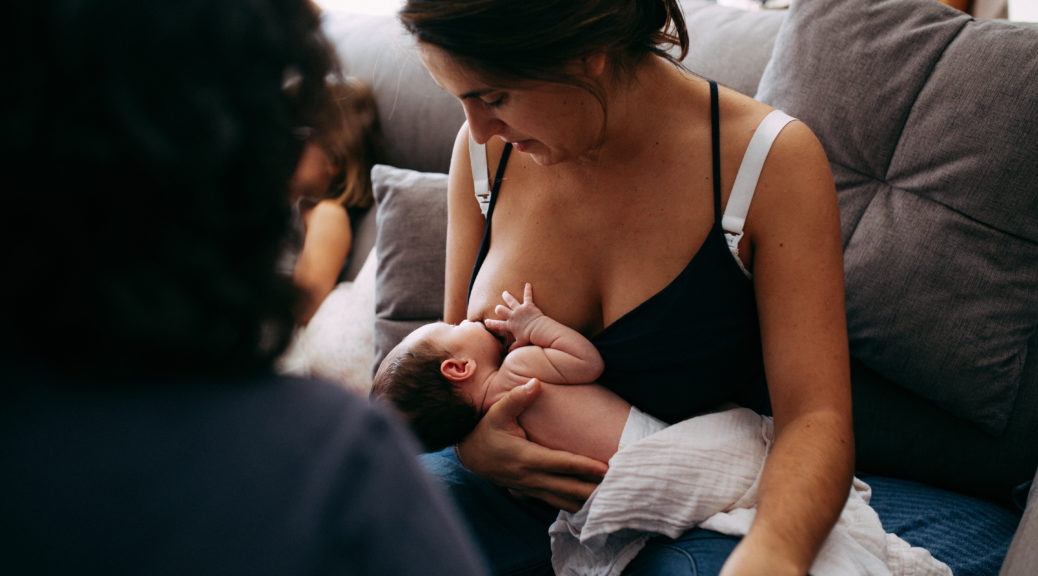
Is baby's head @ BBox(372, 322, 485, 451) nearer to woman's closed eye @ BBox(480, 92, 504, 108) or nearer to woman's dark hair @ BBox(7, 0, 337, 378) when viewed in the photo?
woman's closed eye @ BBox(480, 92, 504, 108)

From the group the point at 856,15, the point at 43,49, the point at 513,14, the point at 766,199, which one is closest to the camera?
the point at 43,49

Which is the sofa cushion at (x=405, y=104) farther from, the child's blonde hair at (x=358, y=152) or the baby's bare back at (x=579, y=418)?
the baby's bare back at (x=579, y=418)

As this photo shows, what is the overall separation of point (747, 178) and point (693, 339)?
26 cm

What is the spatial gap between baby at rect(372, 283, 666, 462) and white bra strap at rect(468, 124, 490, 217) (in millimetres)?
213

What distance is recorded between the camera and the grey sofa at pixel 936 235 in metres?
1.17

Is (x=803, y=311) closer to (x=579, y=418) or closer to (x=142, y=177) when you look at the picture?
(x=579, y=418)

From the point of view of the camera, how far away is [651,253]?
3.52ft

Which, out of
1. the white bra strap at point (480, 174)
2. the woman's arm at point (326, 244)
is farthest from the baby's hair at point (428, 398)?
the woman's arm at point (326, 244)

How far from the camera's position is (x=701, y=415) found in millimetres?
1077

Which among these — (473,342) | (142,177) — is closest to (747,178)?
(473,342)

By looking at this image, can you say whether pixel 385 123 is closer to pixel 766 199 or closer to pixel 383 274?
pixel 383 274

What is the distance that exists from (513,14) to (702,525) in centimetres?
76

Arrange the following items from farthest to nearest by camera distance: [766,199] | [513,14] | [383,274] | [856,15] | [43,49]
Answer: [383,274] → [856,15] → [766,199] → [513,14] → [43,49]

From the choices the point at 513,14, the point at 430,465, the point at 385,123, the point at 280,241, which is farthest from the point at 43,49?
the point at 385,123
